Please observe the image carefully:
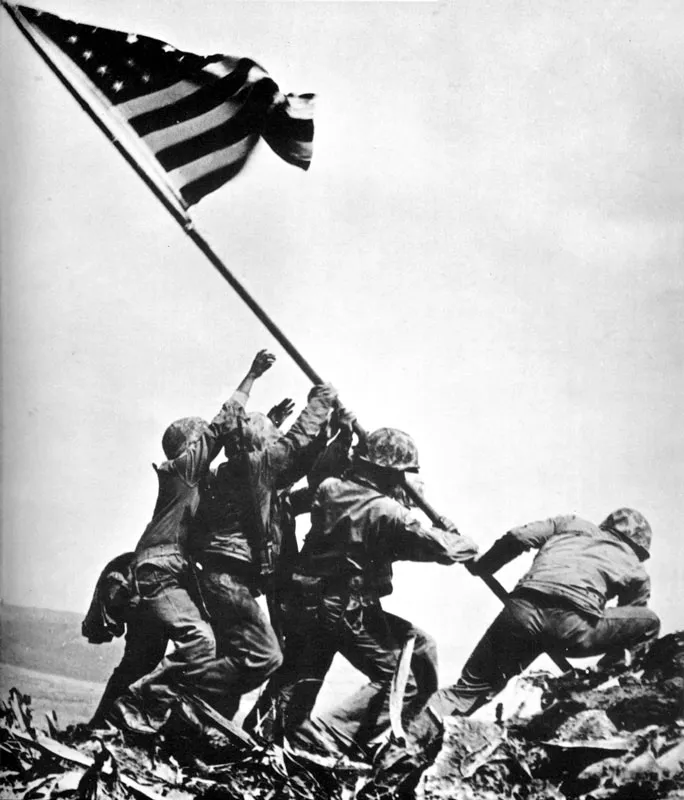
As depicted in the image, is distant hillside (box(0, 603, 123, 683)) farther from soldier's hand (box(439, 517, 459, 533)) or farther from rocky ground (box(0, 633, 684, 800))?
soldier's hand (box(439, 517, 459, 533))

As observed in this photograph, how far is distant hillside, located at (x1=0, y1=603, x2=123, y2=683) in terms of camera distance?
585 cm

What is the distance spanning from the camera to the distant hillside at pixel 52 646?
Result: 585 cm

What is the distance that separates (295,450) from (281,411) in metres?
0.25

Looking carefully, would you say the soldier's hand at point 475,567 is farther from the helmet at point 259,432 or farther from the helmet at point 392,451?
the helmet at point 259,432

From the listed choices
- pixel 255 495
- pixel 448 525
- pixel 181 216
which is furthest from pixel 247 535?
pixel 181 216

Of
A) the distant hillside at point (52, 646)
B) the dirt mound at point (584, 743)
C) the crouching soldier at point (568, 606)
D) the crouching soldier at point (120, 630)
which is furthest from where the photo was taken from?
the distant hillside at point (52, 646)

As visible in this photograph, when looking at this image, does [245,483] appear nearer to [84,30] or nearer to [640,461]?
[640,461]

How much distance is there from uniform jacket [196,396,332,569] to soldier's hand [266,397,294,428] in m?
0.08

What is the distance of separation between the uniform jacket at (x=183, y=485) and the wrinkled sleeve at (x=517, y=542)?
5.20ft

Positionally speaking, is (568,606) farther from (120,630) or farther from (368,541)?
(120,630)

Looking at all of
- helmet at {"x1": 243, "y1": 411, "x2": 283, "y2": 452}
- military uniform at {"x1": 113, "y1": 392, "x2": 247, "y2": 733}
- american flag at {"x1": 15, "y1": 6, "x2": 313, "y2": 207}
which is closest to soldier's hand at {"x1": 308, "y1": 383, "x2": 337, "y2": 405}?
helmet at {"x1": 243, "y1": 411, "x2": 283, "y2": 452}

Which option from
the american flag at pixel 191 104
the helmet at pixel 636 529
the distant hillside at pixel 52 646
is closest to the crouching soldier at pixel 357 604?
the helmet at pixel 636 529

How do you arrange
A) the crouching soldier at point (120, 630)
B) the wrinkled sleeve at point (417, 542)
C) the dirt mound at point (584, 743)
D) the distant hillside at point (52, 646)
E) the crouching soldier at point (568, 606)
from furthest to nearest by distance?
the distant hillside at point (52, 646), the crouching soldier at point (120, 630), the wrinkled sleeve at point (417, 542), the crouching soldier at point (568, 606), the dirt mound at point (584, 743)

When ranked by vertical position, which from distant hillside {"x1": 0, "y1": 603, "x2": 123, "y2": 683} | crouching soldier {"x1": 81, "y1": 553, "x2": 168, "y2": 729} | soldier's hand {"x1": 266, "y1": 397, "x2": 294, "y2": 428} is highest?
soldier's hand {"x1": 266, "y1": 397, "x2": 294, "y2": 428}
